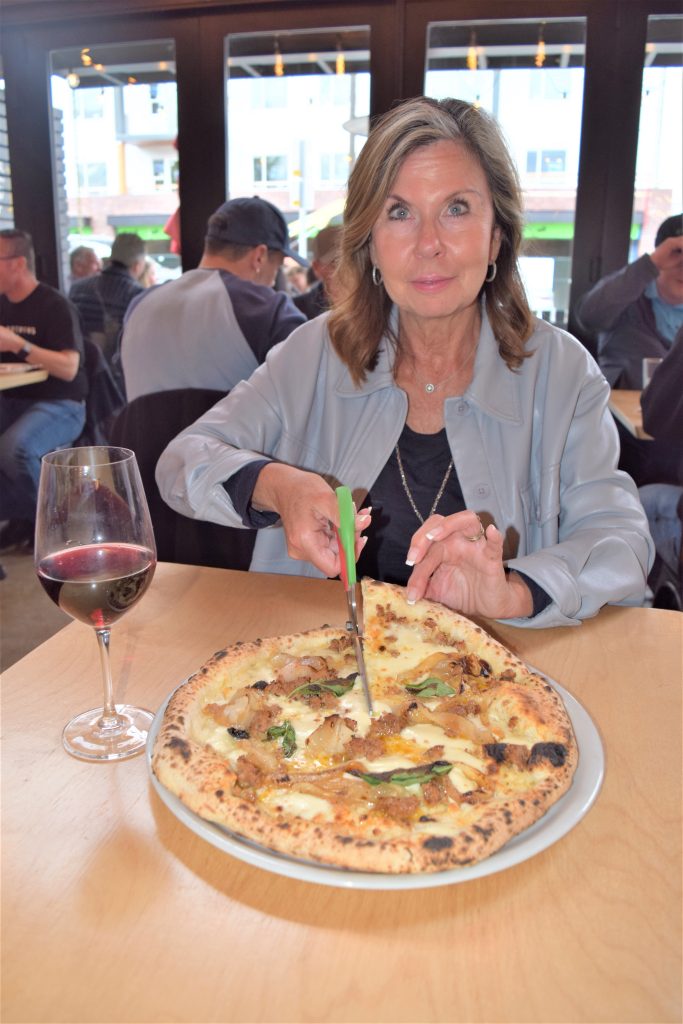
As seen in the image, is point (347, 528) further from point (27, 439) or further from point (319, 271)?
point (27, 439)

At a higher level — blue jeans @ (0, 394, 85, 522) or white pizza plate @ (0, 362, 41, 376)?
white pizza plate @ (0, 362, 41, 376)

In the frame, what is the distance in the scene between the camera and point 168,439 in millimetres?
2279

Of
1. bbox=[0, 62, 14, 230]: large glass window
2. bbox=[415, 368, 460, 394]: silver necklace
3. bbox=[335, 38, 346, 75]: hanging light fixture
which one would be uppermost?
bbox=[335, 38, 346, 75]: hanging light fixture

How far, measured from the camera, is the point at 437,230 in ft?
5.58

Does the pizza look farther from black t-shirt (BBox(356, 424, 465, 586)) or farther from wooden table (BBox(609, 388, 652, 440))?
wooden table (BBox(609, 388, 652, 440))

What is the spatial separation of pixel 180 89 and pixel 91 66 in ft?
2.61

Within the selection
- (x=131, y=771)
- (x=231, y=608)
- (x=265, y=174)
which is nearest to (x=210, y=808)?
(x=131, y=771)

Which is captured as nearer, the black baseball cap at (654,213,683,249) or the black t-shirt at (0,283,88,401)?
the black baseball cap at (654,213,683,249)

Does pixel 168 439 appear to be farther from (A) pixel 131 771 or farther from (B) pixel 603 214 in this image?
(B) pixel 603 214

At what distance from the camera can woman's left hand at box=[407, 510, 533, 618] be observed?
1220 millimetres

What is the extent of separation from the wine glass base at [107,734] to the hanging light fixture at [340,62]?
16.1 feet

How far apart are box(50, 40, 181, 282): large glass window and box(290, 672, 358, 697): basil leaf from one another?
196 inches

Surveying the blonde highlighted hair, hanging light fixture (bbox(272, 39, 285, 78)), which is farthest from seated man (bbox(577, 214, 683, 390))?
the blonde highlighted hair

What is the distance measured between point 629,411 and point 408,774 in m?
2.85
